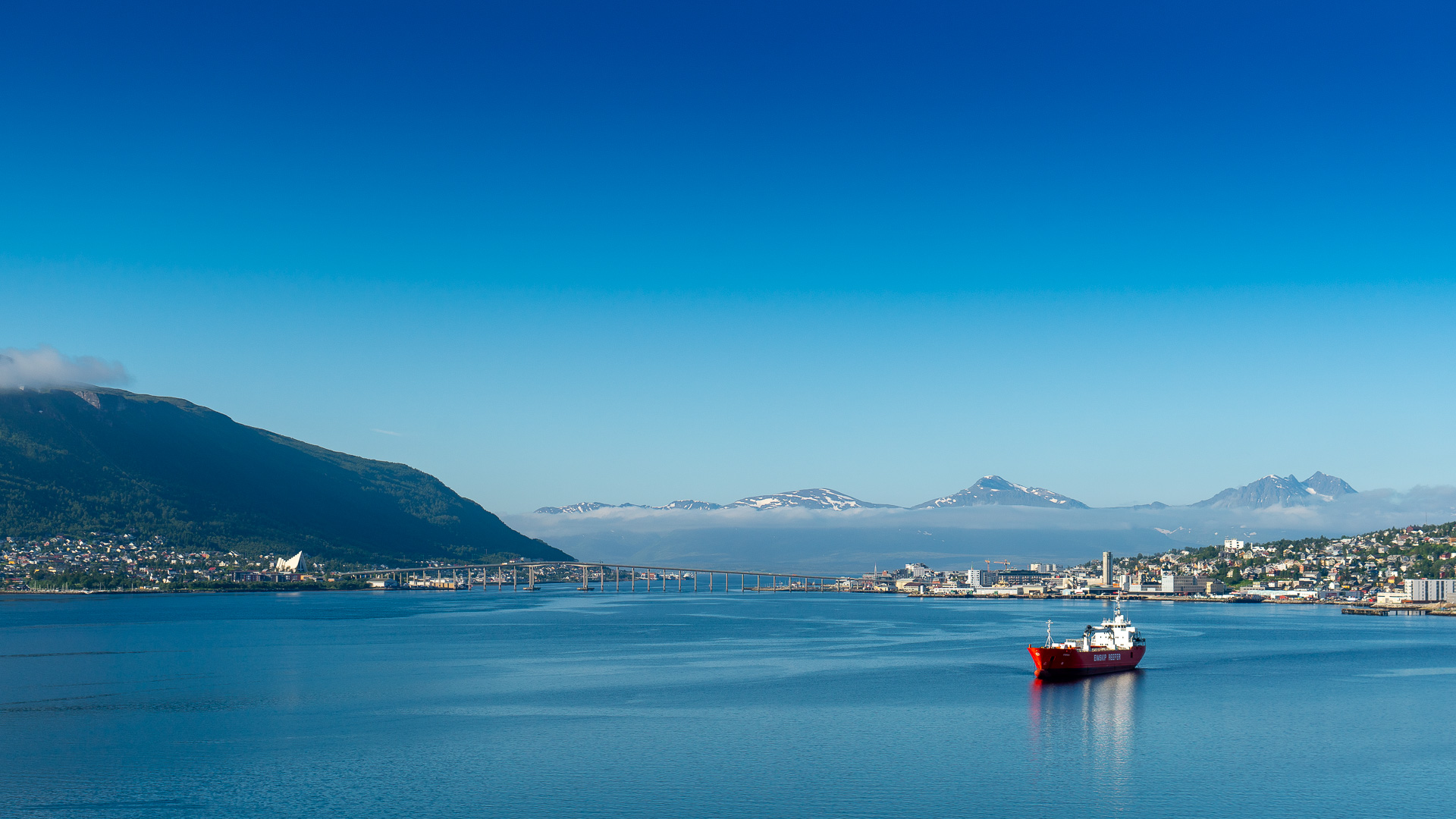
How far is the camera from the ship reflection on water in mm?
29844

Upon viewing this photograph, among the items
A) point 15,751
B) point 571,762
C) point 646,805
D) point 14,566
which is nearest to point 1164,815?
point 646,805

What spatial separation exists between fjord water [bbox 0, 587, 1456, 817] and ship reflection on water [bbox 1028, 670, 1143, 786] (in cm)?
19

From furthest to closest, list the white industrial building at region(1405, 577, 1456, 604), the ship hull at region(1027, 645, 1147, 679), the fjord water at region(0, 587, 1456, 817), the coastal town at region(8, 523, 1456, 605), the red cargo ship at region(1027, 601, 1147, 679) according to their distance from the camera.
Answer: the coastal town at region(8, 523, 1456, 605)
the white industrial building at region(1405, 577, 1456, 604)
the red cargo ship at region(1027, 601, 1147, 679)
the ship hull at region(1027, 645, 1147, 679)
the fjord water at region(0, 587, 1456, 817)

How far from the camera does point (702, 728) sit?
3422cm

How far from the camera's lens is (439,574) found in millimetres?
197625

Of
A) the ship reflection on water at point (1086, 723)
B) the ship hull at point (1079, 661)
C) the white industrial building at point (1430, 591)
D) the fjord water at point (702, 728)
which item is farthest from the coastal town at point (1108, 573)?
the ship reflection on water at point (1086, 723)

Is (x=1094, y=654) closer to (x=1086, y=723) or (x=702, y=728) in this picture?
(x=1086, y=723)

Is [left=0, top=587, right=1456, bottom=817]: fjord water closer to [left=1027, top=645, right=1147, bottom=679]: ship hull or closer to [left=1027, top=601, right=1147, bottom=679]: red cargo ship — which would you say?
[left=1027, top=645, right=1147, bottom=679]: ship hull

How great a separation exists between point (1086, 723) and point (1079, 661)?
51.9ft

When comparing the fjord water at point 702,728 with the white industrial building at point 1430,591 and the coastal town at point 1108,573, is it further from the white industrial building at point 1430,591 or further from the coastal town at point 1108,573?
the coastal town at point 1108,573

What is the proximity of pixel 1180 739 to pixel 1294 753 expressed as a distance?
345 centimetres

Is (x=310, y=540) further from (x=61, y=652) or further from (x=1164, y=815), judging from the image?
(x=1164, y=815)

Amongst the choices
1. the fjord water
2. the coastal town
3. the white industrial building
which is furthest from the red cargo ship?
the white industrial building

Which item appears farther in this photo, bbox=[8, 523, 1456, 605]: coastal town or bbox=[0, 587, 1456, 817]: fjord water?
bbox=[8, 523, 1456, 605]: coastal town
